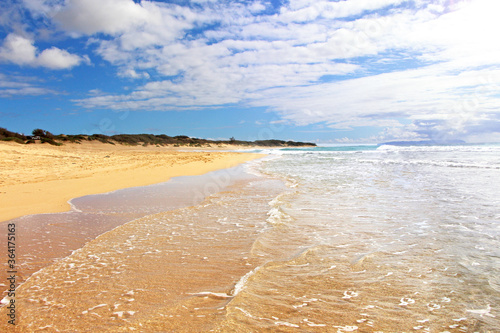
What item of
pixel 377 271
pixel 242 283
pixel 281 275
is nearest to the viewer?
pixel 242 283

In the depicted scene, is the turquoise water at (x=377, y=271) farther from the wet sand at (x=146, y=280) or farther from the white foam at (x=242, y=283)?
the wet sand at (x=146, y=280)

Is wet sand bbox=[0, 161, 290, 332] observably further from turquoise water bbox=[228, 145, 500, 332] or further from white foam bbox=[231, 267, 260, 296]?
turquoise water bbox=[228, 145, 500, 332]

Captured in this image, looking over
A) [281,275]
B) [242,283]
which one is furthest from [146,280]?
[281,275]

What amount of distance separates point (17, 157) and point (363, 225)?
21865 mm

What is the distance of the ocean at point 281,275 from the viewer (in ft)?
8.91

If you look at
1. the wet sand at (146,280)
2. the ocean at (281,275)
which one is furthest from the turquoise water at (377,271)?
the wet sand at (146,280)

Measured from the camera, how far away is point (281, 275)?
12.1ft

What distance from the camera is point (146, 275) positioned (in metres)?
3.69

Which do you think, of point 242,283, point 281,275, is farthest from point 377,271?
point 242,283

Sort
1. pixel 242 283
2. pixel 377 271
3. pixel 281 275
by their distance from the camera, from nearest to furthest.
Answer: pixel 242 283
pixel 281 275
pixel 377 271

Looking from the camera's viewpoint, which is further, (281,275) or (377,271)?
(377,271)

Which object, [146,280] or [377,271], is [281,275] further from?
[146,280]

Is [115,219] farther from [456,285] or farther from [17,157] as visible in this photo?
[17,157]

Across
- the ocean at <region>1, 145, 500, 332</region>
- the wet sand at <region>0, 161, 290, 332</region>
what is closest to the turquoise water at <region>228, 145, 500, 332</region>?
the ocean at <region>1, 145, 500, 332</region>
